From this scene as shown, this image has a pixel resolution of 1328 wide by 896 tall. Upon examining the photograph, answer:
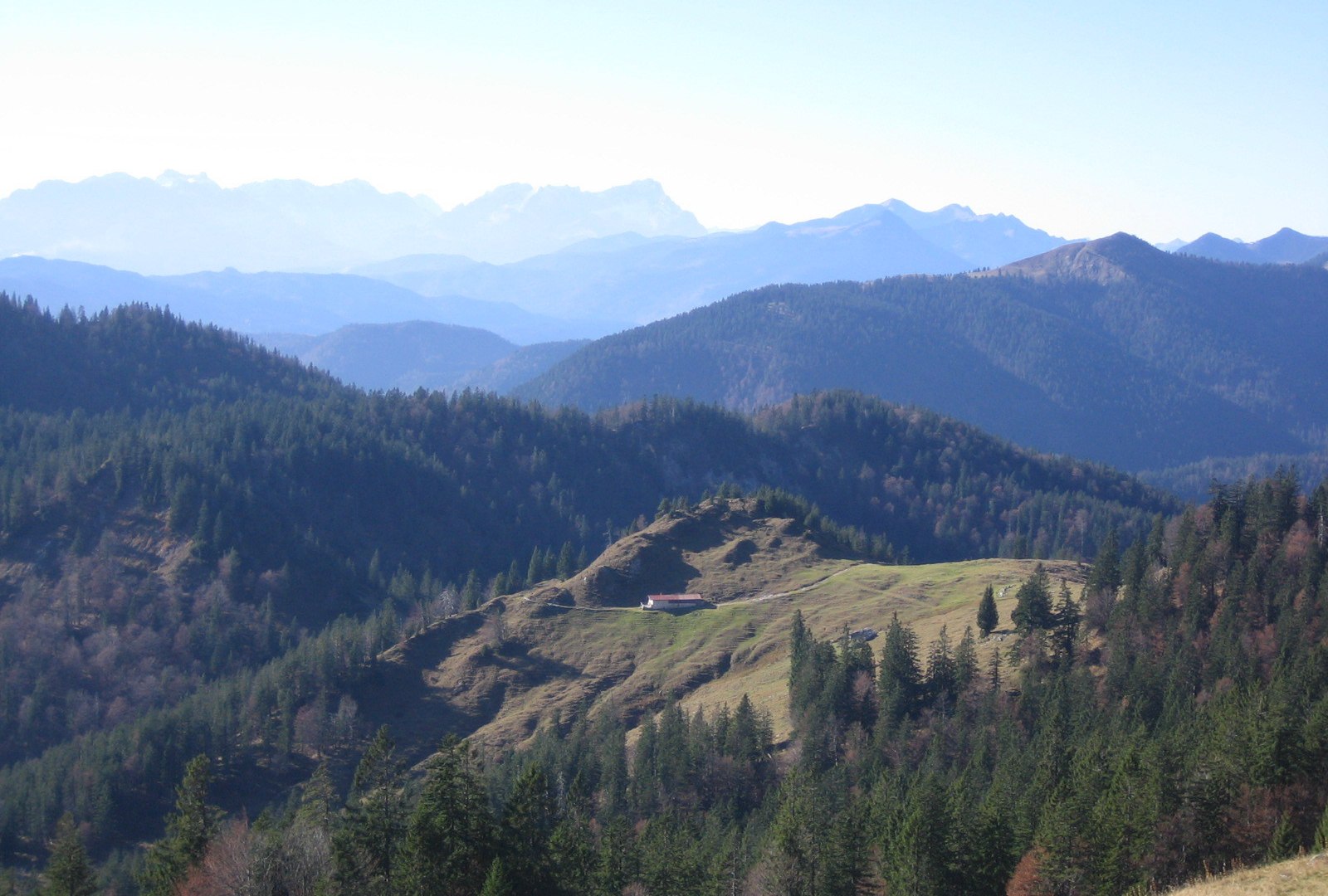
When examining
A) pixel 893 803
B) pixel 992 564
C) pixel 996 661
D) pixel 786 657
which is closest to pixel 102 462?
pixel 786 657

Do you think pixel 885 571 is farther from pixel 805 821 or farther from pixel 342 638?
pixel 805 821

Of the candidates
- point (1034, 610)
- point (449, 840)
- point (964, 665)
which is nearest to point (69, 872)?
point (449, 840)

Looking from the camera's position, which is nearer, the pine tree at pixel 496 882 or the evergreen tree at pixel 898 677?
the pine tree at pixel 496 882

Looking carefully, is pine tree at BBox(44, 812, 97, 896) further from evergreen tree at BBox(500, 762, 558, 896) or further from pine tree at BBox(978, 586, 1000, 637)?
pine tree at BBox(978, 586, 1000, 637)

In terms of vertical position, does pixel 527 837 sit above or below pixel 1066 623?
above

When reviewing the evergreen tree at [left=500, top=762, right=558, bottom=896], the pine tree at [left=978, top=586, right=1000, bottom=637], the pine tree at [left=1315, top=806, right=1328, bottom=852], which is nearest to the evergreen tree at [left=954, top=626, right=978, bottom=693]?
the pine tree at [left=978, top=586, right=1000, bottom=637]

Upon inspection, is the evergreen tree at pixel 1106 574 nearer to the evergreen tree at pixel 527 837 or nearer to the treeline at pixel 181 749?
the evergreen tree at pixel 527 837

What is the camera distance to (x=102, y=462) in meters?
187

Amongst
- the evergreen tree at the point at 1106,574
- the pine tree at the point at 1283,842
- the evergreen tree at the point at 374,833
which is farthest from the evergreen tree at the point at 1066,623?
the evergreen tree at the point at 374,833

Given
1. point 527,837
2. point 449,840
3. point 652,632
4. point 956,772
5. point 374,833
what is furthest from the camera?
point 652,632

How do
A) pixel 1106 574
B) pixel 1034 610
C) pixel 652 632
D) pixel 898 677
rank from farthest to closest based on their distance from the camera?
pixel 652 632 < pixel 1106 574 < pixel 1034 610 < pixel 898 677

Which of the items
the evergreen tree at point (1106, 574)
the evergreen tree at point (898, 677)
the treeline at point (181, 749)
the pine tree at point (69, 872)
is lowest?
the treeline at point (181, 749)

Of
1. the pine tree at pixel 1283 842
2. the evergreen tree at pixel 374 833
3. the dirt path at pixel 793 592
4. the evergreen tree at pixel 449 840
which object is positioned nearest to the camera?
the evergreen tree at pixel 449 840

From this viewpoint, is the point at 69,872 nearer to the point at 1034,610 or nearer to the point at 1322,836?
the point at 1322,836
